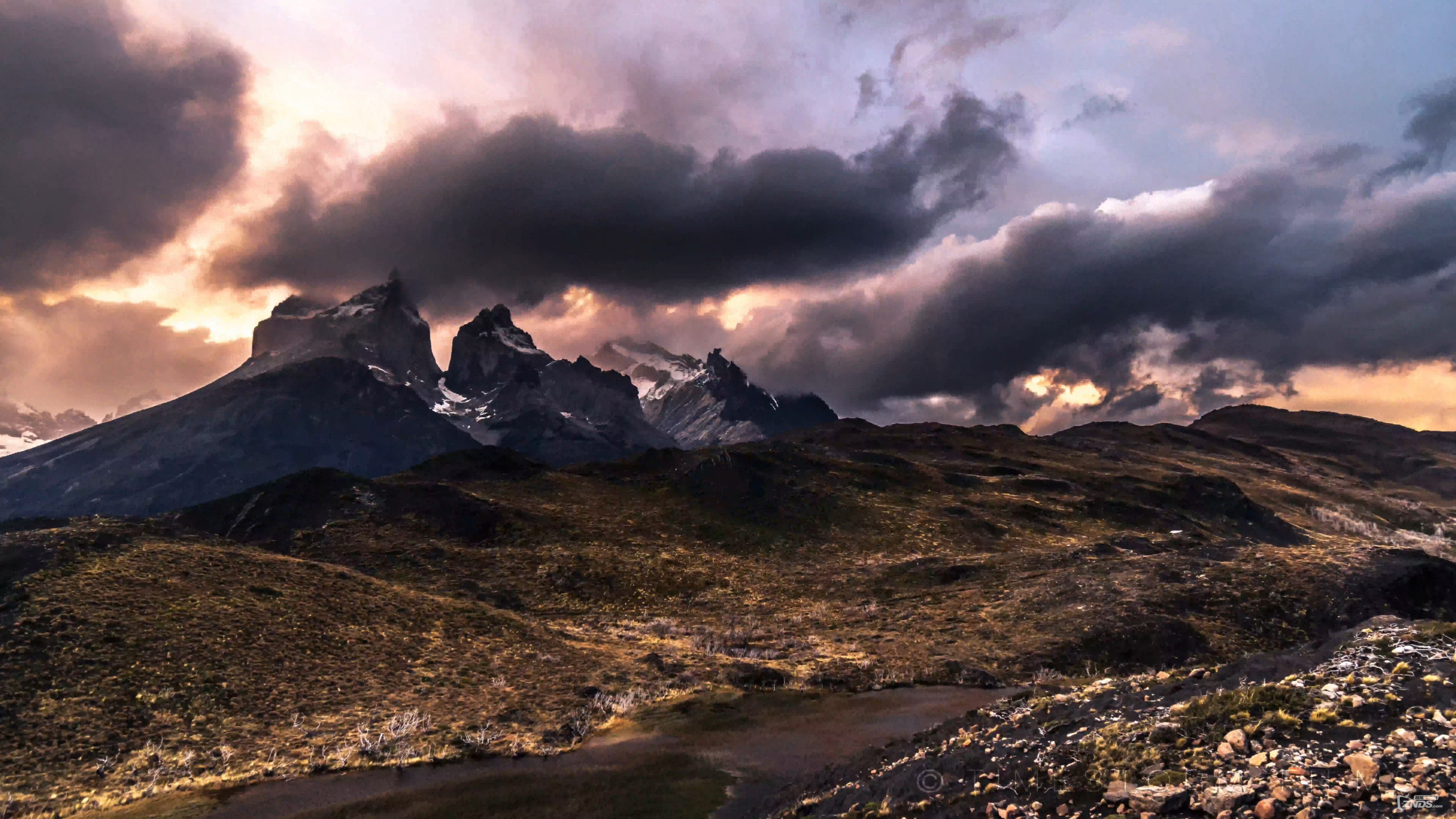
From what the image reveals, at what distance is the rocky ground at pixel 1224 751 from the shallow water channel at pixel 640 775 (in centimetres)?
561

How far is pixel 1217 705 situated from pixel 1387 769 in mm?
4804

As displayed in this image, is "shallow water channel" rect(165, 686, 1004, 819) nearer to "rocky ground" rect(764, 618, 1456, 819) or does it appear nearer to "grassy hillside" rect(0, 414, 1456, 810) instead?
"grassy hillside" rect(0, 414, 1456, 810)

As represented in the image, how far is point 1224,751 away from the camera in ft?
50.1

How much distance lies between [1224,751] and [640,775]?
23574 millimetres

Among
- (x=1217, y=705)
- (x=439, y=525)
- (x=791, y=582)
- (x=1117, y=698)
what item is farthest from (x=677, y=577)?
(x=1217, y=705)

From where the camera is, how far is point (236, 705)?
124 ft

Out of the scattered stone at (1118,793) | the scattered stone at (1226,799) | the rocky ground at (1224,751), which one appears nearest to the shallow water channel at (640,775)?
the rocky ground at (1224,751)

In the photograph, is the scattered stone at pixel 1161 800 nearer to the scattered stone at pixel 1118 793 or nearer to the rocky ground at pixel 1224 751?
the rocky ground at pixel 1224 751

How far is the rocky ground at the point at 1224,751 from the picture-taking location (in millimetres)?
13023

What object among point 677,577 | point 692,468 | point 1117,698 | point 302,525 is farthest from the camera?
point 692,468

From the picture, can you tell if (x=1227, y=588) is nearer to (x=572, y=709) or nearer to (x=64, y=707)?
(x=572, y=709)

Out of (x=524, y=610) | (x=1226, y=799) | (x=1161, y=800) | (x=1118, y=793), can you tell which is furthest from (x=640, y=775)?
(x=524, y=610)

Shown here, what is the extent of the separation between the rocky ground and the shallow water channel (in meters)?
5.61

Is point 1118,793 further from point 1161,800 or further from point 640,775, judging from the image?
point 640,775
